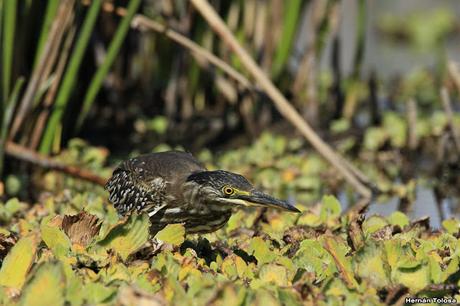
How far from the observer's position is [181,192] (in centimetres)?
501

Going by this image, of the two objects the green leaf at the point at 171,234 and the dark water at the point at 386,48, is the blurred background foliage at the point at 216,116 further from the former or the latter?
the dark water at the point at 386,48

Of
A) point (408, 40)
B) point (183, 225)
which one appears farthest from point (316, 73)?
point (408, 40)

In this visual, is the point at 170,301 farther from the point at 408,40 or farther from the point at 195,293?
the point at 408,40

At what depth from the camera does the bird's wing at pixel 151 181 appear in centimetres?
512

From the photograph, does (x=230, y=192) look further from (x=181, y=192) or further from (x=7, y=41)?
(x=7, y=41)

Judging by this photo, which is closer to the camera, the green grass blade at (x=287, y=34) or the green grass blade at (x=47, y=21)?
the green grass blade at (x=47, y=21)

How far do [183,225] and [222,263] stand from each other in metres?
0.25

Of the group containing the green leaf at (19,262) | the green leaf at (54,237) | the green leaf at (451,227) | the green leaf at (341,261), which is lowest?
the green leaf at (19,262)

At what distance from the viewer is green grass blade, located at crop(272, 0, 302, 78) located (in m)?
8.48

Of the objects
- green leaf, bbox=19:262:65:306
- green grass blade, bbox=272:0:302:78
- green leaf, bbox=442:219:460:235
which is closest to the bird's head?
green leaf, bbox=19:262:65:306

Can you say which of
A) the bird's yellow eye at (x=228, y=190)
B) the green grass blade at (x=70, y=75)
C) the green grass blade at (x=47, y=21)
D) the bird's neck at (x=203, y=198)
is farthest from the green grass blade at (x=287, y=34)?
the bird's yellow eye at (x=228, y=190)

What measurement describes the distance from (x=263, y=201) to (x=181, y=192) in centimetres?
49

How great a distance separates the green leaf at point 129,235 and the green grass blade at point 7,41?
2.42 meters

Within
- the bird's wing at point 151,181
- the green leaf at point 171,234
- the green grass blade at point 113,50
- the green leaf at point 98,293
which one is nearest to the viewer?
the green leaf at point 98,293
